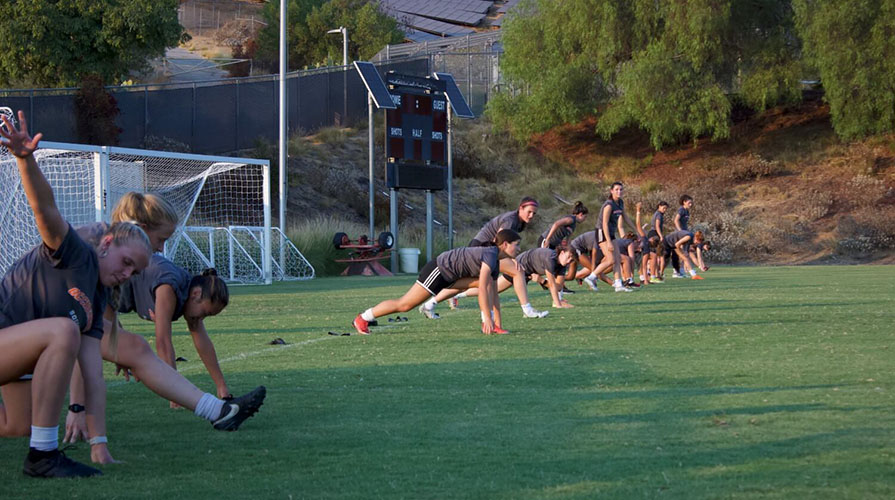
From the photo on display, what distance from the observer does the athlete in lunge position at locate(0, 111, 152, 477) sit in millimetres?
4180

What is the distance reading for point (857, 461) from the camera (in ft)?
13.7

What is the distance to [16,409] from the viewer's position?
15.5 feet

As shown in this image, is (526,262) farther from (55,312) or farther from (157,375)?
(55,312)

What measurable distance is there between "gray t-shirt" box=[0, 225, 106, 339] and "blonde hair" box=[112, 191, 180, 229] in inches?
32.2

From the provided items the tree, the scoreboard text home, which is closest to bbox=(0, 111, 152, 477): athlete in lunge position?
the scoreboard text home

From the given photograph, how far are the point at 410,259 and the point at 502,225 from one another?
16977mm

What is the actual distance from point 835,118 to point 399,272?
20544 millimetres

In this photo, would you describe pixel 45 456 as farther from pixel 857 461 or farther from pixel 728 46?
pixel 728 46

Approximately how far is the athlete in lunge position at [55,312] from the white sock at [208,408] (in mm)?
587

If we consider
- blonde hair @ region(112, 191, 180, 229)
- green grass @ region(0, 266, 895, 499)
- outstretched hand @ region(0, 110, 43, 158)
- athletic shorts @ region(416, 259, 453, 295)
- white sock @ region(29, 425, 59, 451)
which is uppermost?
outstretched hand @ region(0, 110, 43, 158)

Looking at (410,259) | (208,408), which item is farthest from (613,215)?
(410,259)

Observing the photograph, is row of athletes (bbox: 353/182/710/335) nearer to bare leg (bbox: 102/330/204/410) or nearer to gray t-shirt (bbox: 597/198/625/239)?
gray t-shirt (bbox: 597/198/625/239)

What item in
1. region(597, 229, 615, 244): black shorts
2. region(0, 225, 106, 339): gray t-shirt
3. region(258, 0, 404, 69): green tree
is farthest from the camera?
region(258, 0, 404, 69): green tree

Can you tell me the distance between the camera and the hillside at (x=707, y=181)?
1447 inches
